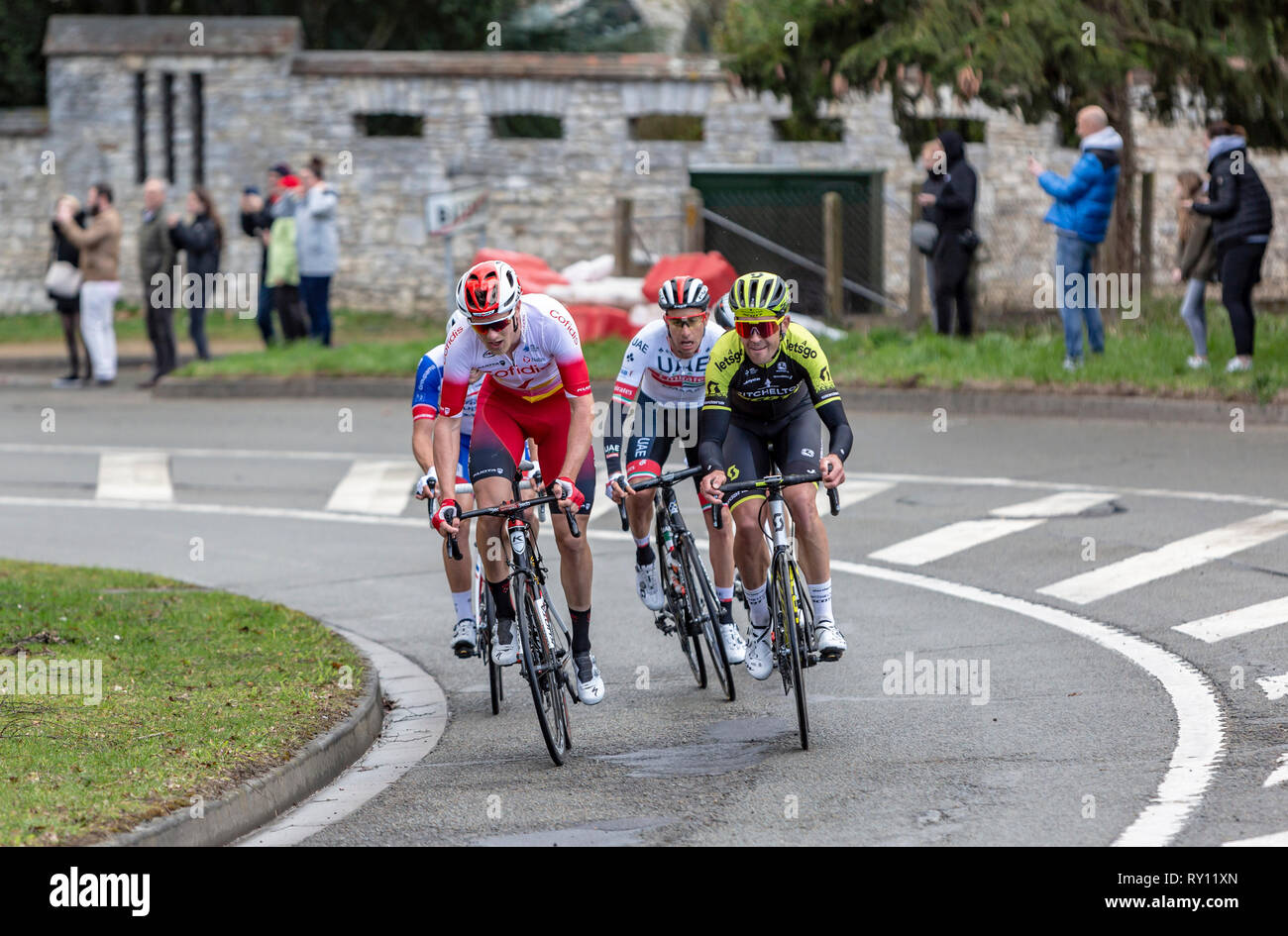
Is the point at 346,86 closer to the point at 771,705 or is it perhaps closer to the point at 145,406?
the point at 145,406

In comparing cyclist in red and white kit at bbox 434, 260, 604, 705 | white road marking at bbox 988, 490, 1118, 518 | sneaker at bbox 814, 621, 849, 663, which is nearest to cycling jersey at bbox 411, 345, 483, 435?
cyclist in red and white kit at bbox 434, 260, 604, 705

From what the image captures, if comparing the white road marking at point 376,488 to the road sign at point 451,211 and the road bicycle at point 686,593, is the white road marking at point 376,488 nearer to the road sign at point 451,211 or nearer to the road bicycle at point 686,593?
the road bicycle at point 686,593

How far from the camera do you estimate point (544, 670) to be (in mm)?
7871

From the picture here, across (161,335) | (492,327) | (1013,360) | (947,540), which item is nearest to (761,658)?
(492,327)

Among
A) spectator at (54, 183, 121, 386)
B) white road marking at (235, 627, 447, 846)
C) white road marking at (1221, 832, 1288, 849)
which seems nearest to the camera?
white road marking at (1221, 832, 1288, 849)

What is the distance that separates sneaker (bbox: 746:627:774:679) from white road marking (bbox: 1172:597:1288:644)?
2285 mm

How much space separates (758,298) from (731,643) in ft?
5.72

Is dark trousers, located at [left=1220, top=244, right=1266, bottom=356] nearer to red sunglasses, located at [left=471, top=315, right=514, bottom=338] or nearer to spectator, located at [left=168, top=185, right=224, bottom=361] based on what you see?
red sunglasses, located at [left=471, top=315, right=514, bottom=338]

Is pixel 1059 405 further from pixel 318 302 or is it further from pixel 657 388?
pixel 318 302

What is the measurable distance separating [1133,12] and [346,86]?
13.1m

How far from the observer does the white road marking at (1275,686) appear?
8.21m

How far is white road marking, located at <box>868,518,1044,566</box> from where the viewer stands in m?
12.0

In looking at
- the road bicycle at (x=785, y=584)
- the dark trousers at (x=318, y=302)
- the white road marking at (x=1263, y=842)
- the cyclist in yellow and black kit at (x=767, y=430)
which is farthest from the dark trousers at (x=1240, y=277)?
the dark trousers at (x=318, y=302)
